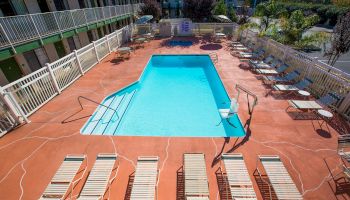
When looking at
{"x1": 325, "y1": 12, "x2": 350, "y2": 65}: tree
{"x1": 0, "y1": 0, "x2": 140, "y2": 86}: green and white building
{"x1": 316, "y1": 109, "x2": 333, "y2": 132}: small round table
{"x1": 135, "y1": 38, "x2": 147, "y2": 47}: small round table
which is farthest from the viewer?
{"x1": 135, "y1": 38, "x2": 147, "y2": 47}: small round table

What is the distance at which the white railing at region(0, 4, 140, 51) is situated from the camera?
9273 mm

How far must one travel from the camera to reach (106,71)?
1329 centimetres

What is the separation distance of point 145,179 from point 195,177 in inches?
57.0

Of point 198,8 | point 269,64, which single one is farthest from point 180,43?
point 269,64

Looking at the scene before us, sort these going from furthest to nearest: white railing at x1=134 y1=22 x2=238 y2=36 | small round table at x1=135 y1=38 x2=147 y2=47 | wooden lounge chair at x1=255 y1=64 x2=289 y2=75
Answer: white railing at x1=134 y1=22 x2=238 y2=36 → small round table at x1=135 y1=38 x2=147 y2=47 → wooden lounge chair at x1=255 y1=64 x2=289 y2=75

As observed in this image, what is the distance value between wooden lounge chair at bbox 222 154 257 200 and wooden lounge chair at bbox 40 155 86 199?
461 centimetres

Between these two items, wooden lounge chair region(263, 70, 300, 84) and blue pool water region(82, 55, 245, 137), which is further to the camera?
wooden lounge chair region(263, 70, 300, 84)

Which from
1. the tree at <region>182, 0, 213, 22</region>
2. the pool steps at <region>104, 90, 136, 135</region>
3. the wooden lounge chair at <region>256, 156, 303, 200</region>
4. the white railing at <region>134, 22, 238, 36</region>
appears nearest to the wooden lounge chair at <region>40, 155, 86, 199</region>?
the pool steps at <region>104, 90, 136, 135</region>

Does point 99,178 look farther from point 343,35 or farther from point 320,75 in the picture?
point 343,35

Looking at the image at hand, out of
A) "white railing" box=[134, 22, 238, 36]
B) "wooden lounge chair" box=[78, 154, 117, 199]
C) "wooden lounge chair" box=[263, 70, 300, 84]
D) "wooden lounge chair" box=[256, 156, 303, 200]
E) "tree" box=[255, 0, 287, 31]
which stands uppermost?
"tree" box=[255, 0, 287, 31]

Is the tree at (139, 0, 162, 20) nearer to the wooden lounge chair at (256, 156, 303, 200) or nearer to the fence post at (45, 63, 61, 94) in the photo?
the fence post at (45, 63, 61, 94)

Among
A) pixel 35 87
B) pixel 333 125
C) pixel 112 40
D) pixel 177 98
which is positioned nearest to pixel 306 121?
pixel 333 125

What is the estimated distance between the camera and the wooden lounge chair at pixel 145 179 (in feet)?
15.9

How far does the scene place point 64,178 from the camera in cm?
533
